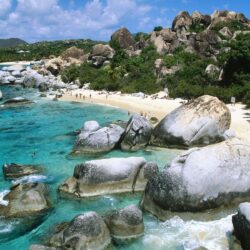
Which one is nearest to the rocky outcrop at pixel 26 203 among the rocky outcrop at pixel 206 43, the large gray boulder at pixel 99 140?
the large gray boulder at pixel 99 140

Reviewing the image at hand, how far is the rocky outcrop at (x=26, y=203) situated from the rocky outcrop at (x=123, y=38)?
60.0m

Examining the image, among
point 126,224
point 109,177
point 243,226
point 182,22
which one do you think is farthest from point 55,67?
point 243,226

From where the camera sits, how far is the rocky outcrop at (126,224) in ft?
49.5

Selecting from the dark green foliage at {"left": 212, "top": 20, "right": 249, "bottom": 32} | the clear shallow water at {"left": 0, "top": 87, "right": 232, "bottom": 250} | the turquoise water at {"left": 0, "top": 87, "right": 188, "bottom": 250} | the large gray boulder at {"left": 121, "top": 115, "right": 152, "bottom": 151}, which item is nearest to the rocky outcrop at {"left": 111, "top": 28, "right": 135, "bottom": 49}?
the dark green foliage at {"left": 212, "top": 20, "right": 249, "bottom": 32}

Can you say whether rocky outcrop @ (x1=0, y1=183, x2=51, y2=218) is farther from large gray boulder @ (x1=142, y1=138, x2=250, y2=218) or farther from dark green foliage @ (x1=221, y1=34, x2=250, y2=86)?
dark green foliage @ (x1=221, y1=34, x2=250, y2=86)

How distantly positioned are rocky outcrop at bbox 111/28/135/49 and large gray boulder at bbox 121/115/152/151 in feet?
168

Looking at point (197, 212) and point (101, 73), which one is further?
point (101, 73)

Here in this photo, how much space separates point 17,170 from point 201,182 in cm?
1068

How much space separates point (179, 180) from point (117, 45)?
59478mm

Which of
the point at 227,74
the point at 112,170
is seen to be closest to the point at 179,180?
the point at 112,170

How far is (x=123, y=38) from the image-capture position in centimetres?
7788

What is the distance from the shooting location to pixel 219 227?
1562cm

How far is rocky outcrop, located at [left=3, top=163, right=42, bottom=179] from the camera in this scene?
2216 centimetres

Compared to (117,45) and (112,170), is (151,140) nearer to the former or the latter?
(112,170)
